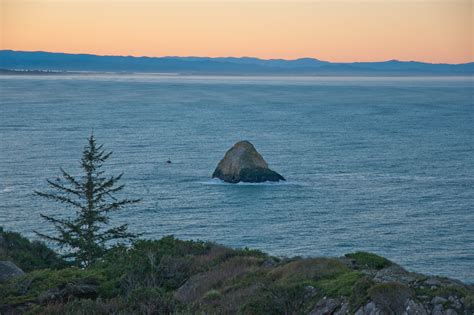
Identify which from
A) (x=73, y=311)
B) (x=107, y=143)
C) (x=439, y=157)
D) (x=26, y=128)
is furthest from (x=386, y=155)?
(x=73, y=311)

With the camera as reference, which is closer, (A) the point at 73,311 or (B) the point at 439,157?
(A) the point at 73,311

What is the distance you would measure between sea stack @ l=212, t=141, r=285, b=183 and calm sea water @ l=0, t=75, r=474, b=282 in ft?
4.28

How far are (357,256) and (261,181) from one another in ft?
176

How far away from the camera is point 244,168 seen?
253 feet

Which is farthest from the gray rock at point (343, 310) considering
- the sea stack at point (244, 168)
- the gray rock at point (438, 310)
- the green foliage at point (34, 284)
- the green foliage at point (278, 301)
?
the sea stack at point (244, 168)

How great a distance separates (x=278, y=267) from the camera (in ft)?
71.8

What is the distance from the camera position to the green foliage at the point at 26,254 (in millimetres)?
29172

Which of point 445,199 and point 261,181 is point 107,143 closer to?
point 261,181

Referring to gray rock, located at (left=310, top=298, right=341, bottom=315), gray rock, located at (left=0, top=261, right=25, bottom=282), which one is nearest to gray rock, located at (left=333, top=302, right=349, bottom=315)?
gray rock, located at (left=310, top=298, right=341, bottom=315)

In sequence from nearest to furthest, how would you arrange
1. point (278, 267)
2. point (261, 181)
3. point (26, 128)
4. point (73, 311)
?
point (73, 311) → point (278, 267) → point (261, 181) → point (26, 128)

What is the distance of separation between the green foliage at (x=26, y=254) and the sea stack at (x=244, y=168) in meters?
42.8

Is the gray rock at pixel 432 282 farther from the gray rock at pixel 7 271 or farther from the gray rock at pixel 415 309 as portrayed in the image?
the gray rock at pixel 7 271

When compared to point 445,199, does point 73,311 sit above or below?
above

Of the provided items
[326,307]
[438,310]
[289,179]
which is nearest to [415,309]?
[438,310]
